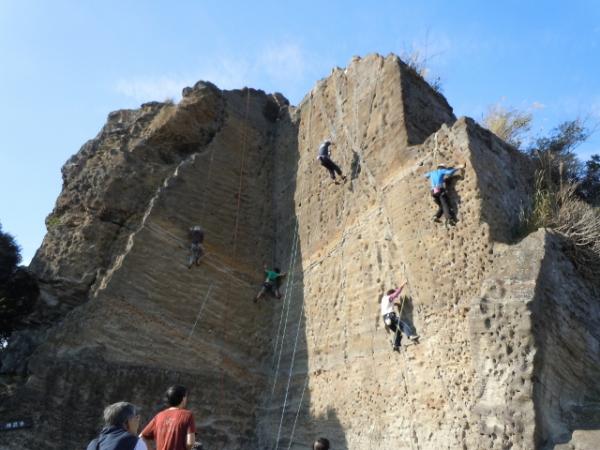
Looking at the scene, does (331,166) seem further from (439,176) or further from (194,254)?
(439,176)

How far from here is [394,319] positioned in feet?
27.2

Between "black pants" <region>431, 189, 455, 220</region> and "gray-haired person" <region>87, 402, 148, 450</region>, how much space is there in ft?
18.2

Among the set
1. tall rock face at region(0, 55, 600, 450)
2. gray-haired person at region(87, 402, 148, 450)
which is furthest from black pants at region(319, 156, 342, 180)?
gray-haired person at region(87, 402, 148, 450)

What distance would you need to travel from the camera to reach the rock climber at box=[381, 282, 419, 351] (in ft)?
26.9

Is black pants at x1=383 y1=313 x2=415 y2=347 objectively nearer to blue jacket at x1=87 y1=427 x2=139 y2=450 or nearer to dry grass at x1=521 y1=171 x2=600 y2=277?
dry grass at x1=521 y1=171 x2=600 y2=277

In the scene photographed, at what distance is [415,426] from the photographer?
25.0 ft

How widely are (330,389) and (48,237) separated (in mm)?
6257

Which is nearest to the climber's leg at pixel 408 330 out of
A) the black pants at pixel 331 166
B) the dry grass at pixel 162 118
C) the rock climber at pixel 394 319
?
the rock climber at pixel 394 319

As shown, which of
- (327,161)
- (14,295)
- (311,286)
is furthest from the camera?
(327,161)

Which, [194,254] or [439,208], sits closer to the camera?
[439,208]

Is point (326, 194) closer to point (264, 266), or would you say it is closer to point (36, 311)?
point (264, 266)

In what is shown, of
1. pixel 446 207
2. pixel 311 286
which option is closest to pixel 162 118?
pixel 311 286

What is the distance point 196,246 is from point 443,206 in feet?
16.8

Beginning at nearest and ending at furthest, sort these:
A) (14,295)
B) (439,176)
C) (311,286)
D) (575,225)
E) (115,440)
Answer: (115,440) → (575,225) → (439,176) → (14,295) → (311,286)
